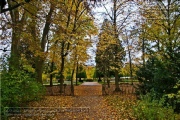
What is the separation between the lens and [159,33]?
16406 millimetres

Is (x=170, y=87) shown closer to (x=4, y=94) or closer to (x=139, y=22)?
(x=4, y=94)

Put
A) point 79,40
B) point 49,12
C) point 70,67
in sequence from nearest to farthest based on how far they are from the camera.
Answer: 1. point 49,12
2. point 79,40
3. point 70,67

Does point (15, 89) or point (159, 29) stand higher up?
point (159, 29)

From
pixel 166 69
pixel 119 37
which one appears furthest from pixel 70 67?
pixel 166 69

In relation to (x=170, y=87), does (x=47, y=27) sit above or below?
above

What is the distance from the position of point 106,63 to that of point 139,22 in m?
5.61

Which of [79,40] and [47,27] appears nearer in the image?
[47,27]

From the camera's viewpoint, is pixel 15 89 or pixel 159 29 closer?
pixel 15 89

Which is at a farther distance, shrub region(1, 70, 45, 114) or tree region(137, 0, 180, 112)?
tree region(137, 0, 180, 112)

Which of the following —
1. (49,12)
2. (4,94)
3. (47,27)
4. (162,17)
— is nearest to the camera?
(4,94)

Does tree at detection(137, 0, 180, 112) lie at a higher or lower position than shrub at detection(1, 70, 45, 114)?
→ higher

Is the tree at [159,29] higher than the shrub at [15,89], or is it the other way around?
the tree at [159,29]

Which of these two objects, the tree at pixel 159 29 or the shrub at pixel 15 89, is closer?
the shrub at pixel 15 89

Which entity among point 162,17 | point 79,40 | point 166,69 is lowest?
point 166,69
